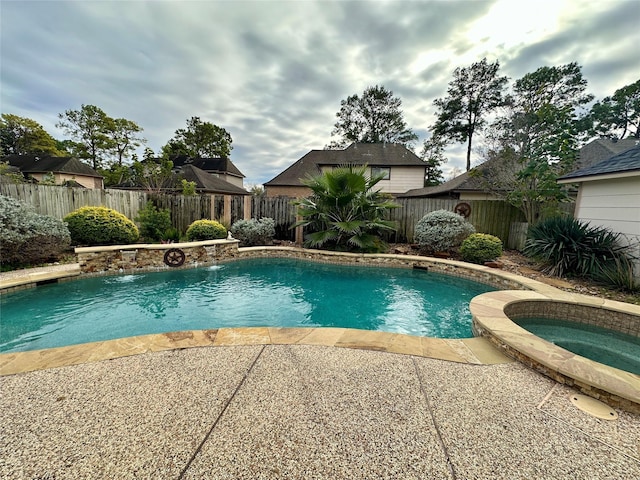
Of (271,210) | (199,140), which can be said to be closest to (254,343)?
(271,210)

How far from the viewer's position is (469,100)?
21781 millimetres

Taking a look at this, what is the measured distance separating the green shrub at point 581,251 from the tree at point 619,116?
2396 cm

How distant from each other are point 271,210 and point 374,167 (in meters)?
9.58

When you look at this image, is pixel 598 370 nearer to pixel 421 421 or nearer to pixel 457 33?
pixel 421 421

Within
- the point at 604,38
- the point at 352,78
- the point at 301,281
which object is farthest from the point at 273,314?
the point at 604,38

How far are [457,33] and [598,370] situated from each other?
317 inches

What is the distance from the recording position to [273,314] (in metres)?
4.77

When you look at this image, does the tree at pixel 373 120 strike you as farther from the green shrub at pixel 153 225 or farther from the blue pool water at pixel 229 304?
the blue pool water at pixel 229 304

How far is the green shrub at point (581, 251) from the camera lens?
5.37m

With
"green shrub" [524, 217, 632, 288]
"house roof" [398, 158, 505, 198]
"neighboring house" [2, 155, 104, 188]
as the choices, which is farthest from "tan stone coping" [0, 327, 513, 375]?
"neighboring house" [2, 155, 104, 188]

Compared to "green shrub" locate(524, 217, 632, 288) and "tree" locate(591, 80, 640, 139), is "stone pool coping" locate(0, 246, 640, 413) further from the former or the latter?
"tree" locate(591, 80, 640, 139)

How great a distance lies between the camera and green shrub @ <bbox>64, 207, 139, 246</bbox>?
767 cm

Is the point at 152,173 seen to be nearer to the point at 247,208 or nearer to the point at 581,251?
the point at 247,208

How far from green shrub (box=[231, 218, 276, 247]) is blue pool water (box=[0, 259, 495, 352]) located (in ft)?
8.82
